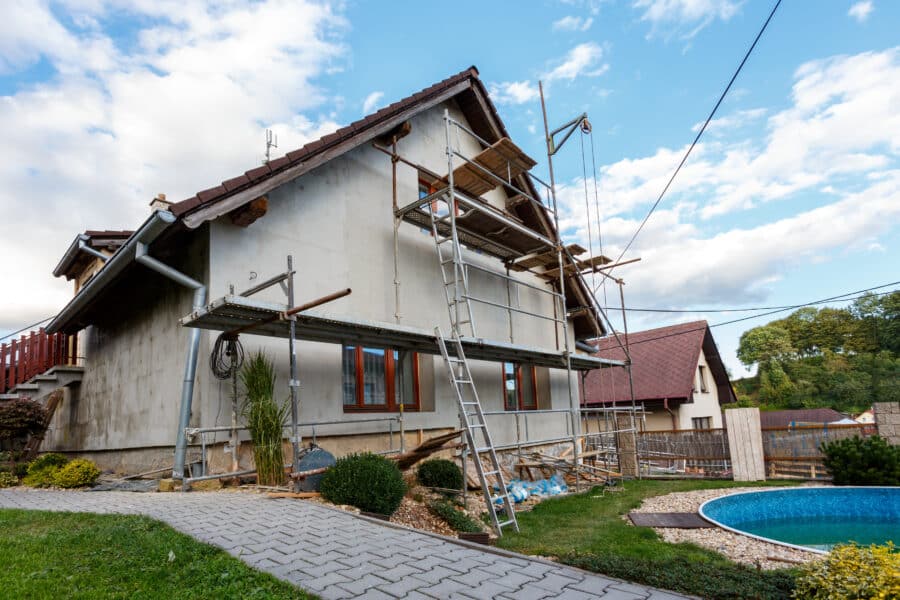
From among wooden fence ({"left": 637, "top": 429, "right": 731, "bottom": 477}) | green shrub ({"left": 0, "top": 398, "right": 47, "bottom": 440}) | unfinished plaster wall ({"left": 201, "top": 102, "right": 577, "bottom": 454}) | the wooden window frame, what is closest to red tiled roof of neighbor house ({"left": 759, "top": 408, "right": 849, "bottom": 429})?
wooden fence ({"left": 637, "top": 429, "right": 731, "bottom": 477})

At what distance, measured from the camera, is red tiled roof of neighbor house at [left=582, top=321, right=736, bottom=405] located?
72.7 feet

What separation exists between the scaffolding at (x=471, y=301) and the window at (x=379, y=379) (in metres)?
0.51

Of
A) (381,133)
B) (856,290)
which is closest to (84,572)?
(381,133)

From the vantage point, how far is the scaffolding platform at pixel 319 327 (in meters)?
6.64

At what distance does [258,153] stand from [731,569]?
1118 cm

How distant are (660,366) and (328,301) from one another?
20006 mm

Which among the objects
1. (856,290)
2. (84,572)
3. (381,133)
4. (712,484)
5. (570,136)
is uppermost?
(570,136)

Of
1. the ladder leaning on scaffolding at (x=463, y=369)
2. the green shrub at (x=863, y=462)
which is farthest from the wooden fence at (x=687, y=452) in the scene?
the ladder leaning on scaffolding at (x=463, y=369)

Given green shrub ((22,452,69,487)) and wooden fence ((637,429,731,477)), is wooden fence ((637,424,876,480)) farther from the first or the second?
green shrub ((22,452,69,487))

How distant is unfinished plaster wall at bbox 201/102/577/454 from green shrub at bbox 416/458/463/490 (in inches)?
44.5

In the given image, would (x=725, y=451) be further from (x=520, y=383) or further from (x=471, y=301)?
(x=471, y=301)

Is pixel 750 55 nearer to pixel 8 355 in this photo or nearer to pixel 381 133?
pixel 381 133

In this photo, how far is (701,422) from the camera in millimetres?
25078

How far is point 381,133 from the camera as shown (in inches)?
402
